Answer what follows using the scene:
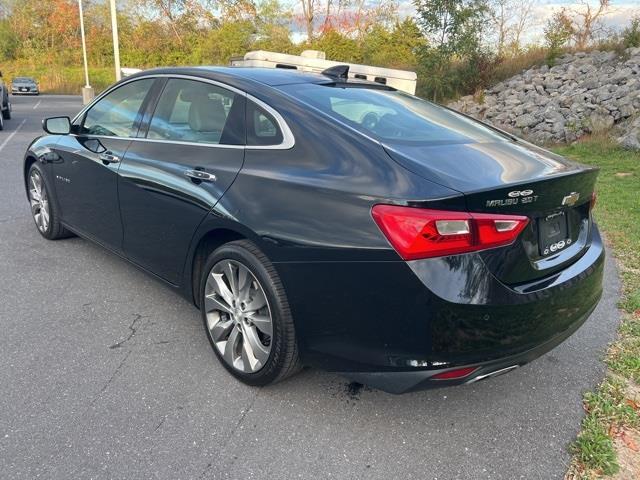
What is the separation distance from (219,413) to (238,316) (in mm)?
515

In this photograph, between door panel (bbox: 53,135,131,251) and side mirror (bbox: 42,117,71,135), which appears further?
side mirror (bbox: 42,117,71,135)

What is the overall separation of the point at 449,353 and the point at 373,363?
1.11 ft

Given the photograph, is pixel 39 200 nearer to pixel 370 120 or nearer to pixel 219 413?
pixel 219 413

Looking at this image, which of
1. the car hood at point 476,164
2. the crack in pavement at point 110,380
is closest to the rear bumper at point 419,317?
the car hood at point 476,164

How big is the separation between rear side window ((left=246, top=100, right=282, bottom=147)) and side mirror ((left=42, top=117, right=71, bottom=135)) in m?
2.20

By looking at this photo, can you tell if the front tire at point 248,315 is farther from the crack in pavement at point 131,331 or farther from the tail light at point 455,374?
the tail light at point 455,374

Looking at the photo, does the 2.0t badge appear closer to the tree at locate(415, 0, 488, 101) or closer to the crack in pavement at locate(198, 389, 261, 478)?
the crack in pavement at locate(198, 389, 261, 478)

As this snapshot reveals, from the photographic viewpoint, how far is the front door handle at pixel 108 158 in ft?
12.1

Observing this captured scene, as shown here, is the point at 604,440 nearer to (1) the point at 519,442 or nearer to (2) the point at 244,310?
(1) the point at 519,442

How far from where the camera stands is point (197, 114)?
10.7ft

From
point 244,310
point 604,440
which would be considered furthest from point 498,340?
point 244,310

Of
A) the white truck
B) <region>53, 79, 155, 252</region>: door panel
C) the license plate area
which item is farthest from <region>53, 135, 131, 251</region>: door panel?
the white truck

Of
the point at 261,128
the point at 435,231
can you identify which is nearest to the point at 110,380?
the point at 261,128

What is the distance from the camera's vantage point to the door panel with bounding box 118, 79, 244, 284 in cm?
293
